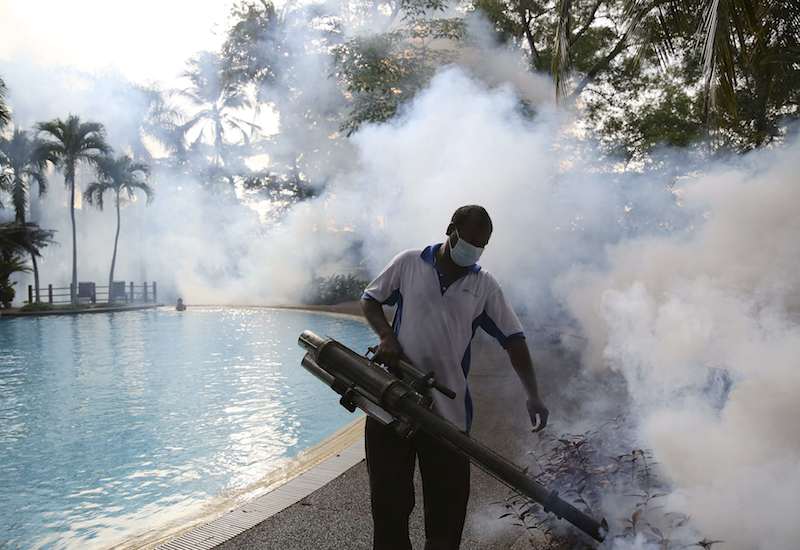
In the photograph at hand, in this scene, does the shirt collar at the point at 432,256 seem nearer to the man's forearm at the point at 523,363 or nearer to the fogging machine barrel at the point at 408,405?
→ the man's forearm at the point at 523,363

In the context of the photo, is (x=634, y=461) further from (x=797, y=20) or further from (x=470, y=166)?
(x=797, y=20)

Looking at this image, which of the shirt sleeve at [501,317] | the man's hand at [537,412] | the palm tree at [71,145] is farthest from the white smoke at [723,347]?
the palm tree at [71,145]

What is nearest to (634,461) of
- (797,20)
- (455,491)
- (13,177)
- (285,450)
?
A: (455,491)

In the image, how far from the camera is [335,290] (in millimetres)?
26484

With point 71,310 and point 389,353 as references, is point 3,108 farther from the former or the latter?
point 389,353

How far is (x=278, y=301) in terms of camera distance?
28391mm

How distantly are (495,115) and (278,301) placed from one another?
1879 cm

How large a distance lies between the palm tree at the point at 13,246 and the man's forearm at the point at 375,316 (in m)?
26.3

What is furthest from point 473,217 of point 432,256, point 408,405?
point 408,405

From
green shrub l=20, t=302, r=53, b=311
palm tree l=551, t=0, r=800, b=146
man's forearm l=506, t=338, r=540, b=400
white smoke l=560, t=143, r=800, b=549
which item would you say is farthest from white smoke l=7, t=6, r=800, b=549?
green shrub l=20, t=302, r=53, b=311

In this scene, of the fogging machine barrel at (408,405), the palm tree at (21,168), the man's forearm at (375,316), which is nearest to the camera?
the fogging machine barrel at (408,405)

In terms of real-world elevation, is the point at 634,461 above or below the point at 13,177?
below

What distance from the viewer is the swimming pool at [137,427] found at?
5.44 metres

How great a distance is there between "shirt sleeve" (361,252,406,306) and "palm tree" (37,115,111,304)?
94.8ft
